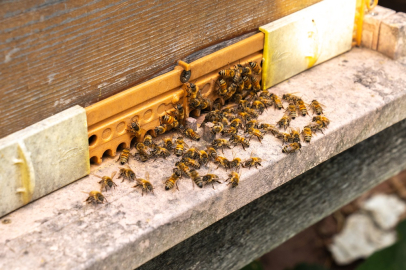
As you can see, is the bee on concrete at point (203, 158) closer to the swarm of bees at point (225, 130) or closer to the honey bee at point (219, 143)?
the swarm of bees at point (225, 130)

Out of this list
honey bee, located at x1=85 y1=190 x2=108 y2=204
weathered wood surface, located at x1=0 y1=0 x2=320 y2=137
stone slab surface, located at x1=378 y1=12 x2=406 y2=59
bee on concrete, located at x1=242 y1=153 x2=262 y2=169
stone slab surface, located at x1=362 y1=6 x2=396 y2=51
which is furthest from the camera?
stone slab surface, located at x1=362 y1=6 x2=396 y2=51

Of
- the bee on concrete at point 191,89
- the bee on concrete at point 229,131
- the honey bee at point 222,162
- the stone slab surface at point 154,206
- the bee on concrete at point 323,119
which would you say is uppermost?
the bee on concrete at point 191,89

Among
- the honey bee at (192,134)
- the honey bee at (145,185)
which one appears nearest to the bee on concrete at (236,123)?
the honey bee at (192,134)

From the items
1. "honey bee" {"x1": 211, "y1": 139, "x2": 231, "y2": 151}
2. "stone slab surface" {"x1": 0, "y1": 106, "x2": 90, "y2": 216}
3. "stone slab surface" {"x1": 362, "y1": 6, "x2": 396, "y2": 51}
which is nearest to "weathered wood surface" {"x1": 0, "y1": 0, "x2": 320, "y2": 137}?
"stone slab surface" {"x1": 0, "y1": 106, "x2": 90, "y2": 216}

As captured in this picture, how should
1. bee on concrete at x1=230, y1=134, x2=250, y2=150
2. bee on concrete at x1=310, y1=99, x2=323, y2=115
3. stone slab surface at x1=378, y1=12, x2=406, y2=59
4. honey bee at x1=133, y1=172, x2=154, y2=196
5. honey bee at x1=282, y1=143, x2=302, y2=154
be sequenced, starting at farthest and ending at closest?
stone slab surface at x1=378, y1=12, x2=406, y2=59, bee on concrete at x1=310, y1=99, x2=323, y2=115, bee on concrete at x1=230, y1=134, x2=250, y2=150, honey bee at x1=282, y1=143, x2=302, y2=154, honey bee at x1=133, y1=172, x2=154, y2=196

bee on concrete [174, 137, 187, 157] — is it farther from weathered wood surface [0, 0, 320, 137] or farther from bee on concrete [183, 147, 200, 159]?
weathered wood surface [0, 0, 320, 137]

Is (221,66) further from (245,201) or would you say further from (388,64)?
(388,64)

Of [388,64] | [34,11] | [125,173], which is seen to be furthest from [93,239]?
[388,64]
